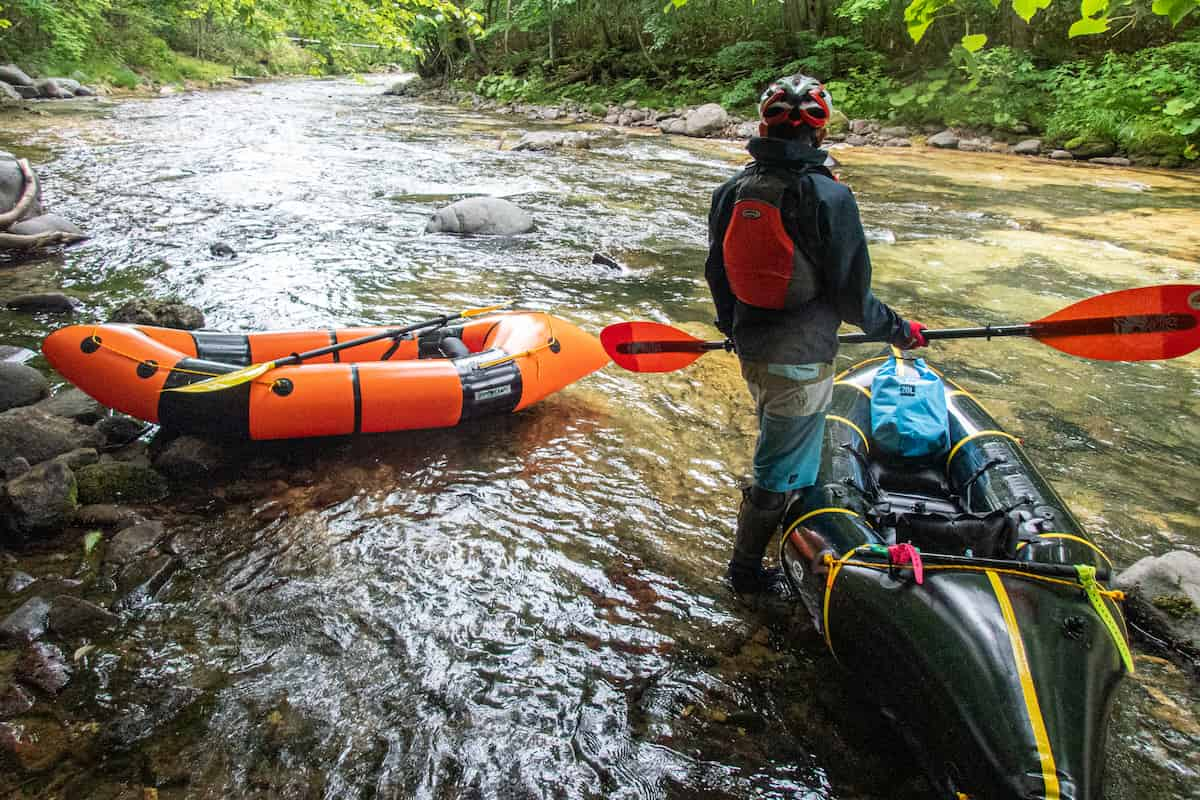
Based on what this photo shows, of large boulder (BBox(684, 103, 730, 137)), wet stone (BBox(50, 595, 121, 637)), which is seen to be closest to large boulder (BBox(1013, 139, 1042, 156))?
large boulder (BBox(684, 103, 730, 137))

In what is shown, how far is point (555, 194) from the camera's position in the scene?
32.0ft

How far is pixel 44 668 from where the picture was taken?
217 centimetres

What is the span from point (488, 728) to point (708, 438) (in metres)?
2.12

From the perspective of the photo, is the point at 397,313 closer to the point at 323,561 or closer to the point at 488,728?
the point at 323,561

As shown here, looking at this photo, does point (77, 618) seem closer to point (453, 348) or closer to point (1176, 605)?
point (453, 348)

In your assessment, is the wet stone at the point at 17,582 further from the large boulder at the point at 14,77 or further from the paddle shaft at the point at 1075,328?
the large boulder at the point at 14,77

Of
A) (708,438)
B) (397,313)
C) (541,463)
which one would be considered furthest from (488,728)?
(397,313)

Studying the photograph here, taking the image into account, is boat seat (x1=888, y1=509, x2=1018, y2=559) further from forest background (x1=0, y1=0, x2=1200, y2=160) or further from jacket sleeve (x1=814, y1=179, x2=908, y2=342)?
forest background (x1=0, y1=0, x2=1200, y2=160)

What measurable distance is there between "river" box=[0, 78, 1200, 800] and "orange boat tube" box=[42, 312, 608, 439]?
234mm

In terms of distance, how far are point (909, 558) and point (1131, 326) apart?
144 centimetres

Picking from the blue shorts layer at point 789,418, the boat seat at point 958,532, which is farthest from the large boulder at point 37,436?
the boat seat at point 958,532

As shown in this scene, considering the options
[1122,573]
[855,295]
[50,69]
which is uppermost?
[50,69]

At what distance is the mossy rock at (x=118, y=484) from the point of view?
304cm

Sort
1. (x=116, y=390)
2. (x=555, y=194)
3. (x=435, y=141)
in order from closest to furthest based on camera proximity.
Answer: (x=116, y=390)
(x=555, y=194)
(x=435, y=141)
